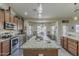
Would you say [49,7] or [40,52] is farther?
[49,7]

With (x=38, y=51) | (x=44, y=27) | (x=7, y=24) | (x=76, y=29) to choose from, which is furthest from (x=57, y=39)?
(x=38, y=51)

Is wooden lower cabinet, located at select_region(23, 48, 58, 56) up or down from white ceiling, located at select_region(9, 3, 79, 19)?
down

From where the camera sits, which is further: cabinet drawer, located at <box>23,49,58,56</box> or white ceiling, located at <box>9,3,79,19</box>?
white ceiling, located at <box>9,3,79,19</box>

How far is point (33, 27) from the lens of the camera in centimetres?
794

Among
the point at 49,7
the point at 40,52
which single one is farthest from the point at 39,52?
the point at 49,7

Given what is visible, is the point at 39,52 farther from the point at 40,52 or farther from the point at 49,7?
the point at 49,7

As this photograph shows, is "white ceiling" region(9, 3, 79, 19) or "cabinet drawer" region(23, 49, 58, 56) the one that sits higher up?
"white ceiling" region(9, 3, 79, 19)

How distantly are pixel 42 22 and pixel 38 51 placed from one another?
5.27m

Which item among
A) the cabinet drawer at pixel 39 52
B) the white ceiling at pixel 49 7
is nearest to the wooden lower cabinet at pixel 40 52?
the cabinet drawer at pixel 39 52

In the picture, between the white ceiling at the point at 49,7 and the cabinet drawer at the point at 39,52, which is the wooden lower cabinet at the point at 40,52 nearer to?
the cabinet drawer at the point at 39,52

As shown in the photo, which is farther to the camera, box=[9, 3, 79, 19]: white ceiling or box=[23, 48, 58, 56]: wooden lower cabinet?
box=[9, 3, 79, 19]: white ceiling

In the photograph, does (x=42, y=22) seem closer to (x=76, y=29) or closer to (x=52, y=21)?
(x=52, y=21)

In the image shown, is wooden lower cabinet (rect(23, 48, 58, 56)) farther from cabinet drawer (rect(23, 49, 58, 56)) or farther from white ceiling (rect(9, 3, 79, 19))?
white ceiling (rect(9, 3, 79, 19))

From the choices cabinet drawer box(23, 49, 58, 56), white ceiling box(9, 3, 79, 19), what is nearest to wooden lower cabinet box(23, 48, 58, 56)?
cabinet drawer box(23, 49, 58, 56)
